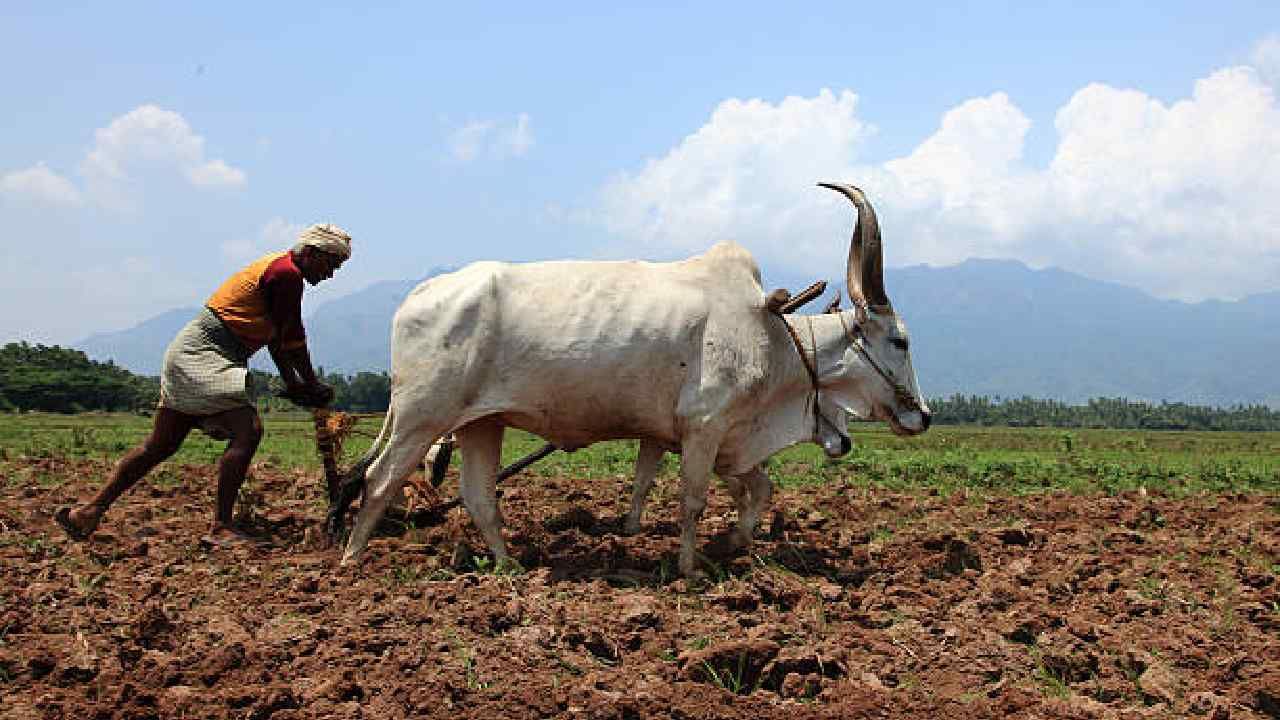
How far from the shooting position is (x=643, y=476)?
28.0 ft

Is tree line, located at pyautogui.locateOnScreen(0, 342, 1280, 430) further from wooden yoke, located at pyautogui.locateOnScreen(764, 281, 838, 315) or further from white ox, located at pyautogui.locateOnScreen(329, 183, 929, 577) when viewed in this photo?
wooden yoke, located at pyautogui.locateOnScreen(764, 281, 838, 315)

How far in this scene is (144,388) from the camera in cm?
3706

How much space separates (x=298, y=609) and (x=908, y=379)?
4177mm

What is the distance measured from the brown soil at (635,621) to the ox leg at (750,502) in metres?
0.20

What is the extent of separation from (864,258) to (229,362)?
4.12 metres

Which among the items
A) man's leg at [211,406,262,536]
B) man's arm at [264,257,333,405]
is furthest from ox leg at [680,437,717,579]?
man's leg at [211,406,262,536]

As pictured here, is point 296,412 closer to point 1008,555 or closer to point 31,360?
point 31,360

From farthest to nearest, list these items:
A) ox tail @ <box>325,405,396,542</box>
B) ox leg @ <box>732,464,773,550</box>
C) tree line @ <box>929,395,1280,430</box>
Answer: tree line @ <box>929,395,1280,430</box> → ox leg @ <box>732,464,773,550</box> → ox tail @ <box>325,405,396,542</box>

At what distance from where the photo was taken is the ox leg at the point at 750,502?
7969mm

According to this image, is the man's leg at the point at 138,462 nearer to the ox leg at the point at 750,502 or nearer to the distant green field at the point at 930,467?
the distant green field at the point at 930,467

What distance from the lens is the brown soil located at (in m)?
4.76

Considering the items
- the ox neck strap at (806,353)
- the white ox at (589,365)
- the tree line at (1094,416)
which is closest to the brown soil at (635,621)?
the white ox at (589,365)

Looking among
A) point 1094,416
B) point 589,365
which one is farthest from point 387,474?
point 1094,416

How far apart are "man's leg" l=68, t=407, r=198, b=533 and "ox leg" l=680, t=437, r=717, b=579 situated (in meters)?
3.15
